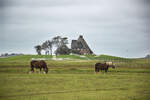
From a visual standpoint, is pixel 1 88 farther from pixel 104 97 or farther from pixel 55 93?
pixel 104 97

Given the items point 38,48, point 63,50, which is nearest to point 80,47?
point 63,50

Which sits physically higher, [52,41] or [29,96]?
[52,41]

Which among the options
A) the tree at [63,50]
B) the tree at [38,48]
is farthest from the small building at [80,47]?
the tree at [38,48]

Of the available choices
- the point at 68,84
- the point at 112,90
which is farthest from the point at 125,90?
the point at 68,84

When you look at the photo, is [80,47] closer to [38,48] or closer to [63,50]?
[63,50]

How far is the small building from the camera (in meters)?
96.5

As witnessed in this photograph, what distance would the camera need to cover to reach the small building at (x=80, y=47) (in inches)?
3798

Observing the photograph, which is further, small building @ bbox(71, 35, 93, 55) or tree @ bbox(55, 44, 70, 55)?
small building @ bbox(71, 35, 93, 55)

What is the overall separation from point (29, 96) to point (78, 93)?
300 cm

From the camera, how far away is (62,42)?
93.4m

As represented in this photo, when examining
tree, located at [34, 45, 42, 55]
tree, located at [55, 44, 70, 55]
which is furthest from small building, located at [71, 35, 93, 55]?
tree, located at [34, 45, 42, 55]

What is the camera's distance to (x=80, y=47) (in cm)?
9688

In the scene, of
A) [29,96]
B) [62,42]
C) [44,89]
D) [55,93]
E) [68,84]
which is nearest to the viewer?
[29,96]

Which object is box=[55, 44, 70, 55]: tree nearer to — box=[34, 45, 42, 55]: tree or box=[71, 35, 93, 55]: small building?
box=[71, 35, 93, 55]: small building
